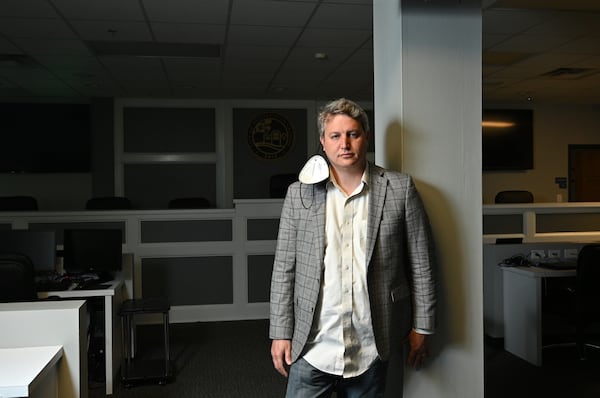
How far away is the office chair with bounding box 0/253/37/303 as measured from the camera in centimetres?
292

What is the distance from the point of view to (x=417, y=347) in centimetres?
158

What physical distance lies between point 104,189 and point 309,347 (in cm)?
608

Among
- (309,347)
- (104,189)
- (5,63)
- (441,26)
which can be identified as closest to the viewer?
(309,347)

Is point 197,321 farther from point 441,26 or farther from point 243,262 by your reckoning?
point 441,26

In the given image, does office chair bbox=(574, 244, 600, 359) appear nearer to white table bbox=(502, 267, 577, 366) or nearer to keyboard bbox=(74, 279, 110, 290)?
white table bbox=(502, 267, 577, 366)

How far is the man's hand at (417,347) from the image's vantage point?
1572 mm

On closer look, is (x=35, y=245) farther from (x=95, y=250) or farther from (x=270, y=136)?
(x=270, y=136)

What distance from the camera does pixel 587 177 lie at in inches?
317

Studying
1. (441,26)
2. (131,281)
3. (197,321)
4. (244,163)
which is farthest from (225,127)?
(441,26)

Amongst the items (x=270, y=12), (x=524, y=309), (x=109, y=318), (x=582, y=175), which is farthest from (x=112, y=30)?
(x=582, y=175)

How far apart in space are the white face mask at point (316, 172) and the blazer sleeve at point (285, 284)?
9 centimetres

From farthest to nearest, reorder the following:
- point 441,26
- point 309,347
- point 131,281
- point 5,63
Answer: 1. point 5,63
2. point 131,281
3. point 441,26
4. point 309,347

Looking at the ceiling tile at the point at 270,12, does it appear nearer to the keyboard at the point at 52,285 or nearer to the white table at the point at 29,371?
the keyboard at the point at 52,285

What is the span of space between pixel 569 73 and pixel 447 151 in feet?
15.9
